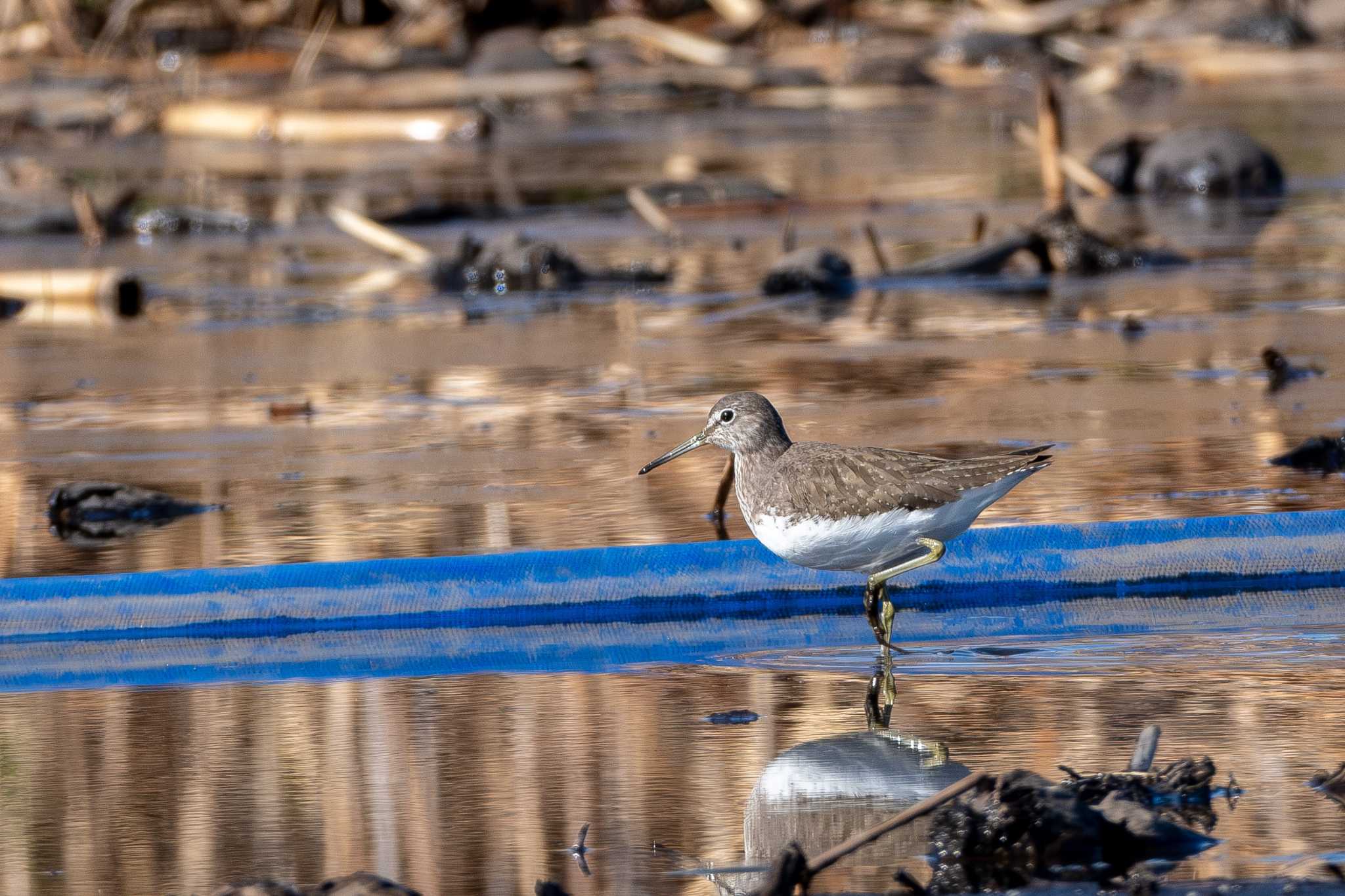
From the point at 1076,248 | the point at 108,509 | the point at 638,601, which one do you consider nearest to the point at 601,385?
the point at 108,509

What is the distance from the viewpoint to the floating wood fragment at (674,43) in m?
40.4

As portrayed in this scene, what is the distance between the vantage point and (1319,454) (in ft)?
30.8

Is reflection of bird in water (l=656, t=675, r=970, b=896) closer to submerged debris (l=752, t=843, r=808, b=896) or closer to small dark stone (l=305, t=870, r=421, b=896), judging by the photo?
submerged debris (l=752, t=843, r=808, b=896)

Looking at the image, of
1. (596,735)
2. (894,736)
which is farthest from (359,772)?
(894,736)

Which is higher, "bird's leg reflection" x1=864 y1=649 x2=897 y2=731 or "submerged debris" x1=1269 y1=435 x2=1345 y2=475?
"bird's leg reflection" x1=864 y1=649 x2=897 y2=731

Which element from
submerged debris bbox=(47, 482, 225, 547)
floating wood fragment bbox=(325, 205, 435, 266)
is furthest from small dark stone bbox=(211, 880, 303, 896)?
floating wood fragment bbox=(325, 205, 435, 266)

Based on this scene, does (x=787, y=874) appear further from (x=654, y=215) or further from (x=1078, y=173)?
(x=1078, y=173)

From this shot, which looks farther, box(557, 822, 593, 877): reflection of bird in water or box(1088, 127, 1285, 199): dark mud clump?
box(1088, 127, 1285, 199): dark mud clump

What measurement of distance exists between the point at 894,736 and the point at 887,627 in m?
0.92

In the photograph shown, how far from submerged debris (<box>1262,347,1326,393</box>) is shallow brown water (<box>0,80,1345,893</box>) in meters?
0.14

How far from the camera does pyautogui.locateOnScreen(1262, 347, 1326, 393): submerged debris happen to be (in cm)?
1168

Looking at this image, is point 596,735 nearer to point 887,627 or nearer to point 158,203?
point 887,627

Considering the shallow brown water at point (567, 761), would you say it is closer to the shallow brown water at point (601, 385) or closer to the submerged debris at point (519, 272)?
the shallow brown water at point (601, 385)

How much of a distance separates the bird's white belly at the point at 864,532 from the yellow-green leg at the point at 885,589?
0.12 ft
